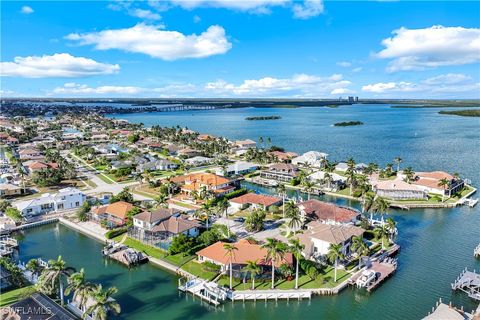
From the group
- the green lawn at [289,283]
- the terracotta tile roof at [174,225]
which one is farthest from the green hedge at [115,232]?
the green lawn at [289,283]

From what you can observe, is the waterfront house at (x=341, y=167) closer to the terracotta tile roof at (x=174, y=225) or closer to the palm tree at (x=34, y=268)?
the terracotta tile roof at (x=174, y=225)

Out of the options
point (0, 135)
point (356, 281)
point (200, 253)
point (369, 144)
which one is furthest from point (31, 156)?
point (369, 144)

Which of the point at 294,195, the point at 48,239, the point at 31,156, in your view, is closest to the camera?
the point at 48,239

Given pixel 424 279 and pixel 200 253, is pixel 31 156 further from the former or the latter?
pixel 424 279

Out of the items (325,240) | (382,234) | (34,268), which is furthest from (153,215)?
(382,234)

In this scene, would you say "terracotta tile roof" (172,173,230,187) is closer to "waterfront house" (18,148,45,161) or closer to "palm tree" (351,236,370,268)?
"palm tree" (351,236,370,268)
